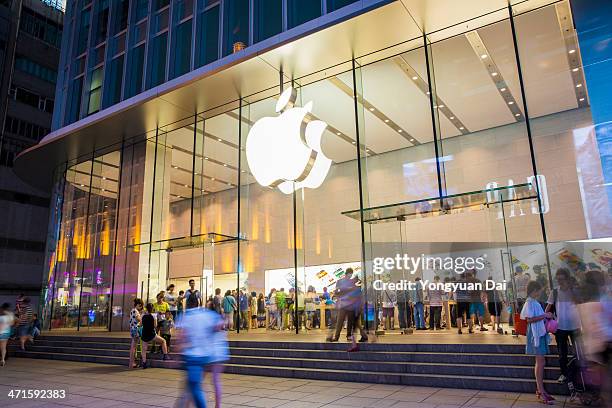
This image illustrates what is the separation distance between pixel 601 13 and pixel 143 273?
15296mm

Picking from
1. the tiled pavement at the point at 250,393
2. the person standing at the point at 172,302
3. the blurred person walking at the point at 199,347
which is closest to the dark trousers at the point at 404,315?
the tiled pavement at the point at 250,393

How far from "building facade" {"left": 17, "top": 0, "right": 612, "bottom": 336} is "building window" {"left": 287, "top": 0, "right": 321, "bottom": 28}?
0.06 metres

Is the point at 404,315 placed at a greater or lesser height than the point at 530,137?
lesser

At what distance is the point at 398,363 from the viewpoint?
7777 mm

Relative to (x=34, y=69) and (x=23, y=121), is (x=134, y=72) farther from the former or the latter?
(x=34, y=69)

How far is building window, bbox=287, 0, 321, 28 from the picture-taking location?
11891mm

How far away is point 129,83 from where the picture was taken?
16.6 metres

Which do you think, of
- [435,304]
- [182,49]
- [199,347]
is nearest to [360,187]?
[435,304]

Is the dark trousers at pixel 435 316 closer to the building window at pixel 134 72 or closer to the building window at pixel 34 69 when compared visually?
the building window at pixel 134 72

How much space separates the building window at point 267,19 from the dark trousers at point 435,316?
29.3ft

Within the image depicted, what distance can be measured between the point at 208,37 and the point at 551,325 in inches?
512

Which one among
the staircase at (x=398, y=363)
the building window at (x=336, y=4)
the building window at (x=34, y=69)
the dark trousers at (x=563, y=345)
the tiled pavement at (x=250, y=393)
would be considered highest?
the building window at (x=34, y=69)

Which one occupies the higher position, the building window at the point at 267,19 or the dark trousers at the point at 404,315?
the building window at the point at 267,19

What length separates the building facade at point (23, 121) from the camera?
33.4 meters
